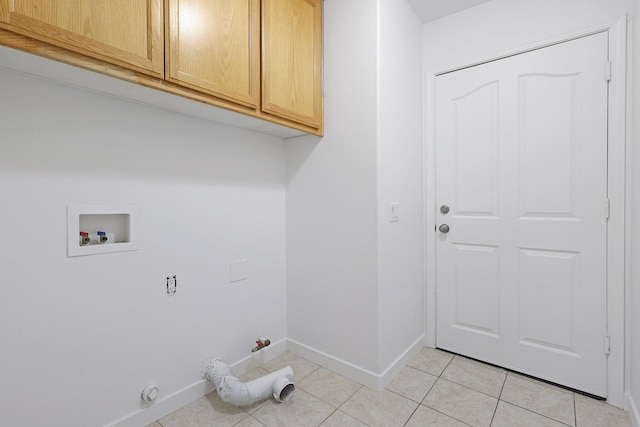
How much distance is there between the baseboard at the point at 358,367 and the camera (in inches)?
67.6

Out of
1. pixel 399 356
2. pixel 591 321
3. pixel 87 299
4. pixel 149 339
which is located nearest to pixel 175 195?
pixel 87 299

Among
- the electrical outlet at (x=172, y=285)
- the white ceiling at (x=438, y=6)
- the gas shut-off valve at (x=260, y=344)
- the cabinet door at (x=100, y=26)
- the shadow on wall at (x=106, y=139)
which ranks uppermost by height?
the white ceiling at (x=438, y=6)

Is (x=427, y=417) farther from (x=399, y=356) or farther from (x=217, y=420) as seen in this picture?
(x=217, y=420)

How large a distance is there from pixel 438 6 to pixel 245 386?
8.40 ft

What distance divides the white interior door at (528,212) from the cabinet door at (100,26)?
1.75m

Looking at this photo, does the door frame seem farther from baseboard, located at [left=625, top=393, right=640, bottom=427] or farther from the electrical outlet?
the electrical outlet

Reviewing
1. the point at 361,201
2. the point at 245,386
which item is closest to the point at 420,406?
the point at 245,386

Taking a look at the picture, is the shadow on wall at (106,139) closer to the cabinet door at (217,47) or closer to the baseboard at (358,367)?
the cabinet door at (217,47)

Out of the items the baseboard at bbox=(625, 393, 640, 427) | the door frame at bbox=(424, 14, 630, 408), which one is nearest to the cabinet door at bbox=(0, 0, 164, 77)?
the door frame at bbox=(424, 14, 630, 408)

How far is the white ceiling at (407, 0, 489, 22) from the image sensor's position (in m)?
1.91

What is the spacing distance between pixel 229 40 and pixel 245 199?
2.86 ft

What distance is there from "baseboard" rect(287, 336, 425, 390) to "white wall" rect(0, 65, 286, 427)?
36 cm

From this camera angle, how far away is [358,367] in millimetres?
1780

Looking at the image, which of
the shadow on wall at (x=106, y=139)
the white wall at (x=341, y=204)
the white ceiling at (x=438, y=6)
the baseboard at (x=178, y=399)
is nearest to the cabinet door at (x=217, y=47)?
the shadow on wall at (x=106, y=139)
